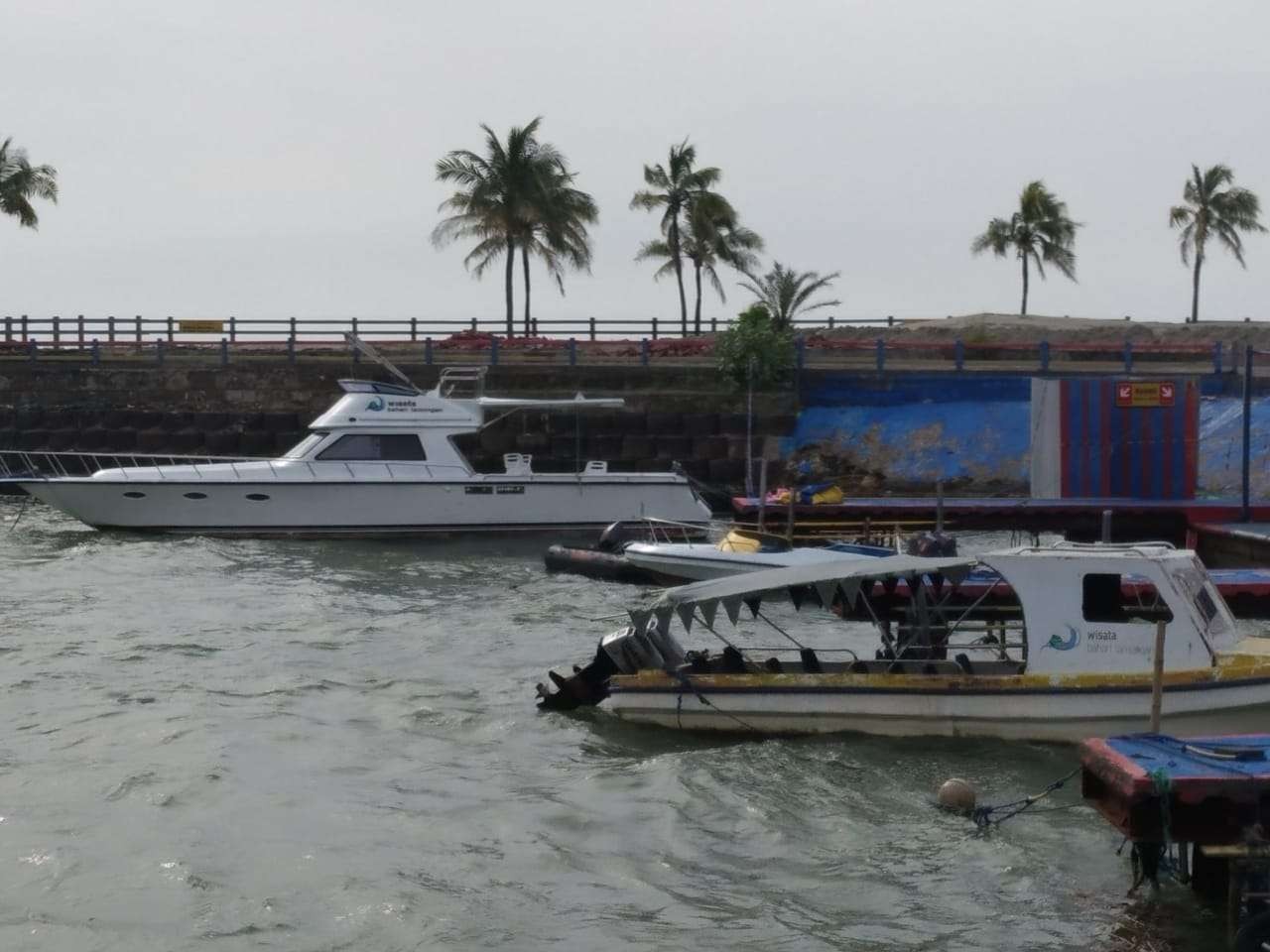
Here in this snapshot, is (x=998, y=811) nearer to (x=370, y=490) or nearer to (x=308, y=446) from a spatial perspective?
(x=370, y=490)

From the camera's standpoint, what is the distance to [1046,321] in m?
51.5

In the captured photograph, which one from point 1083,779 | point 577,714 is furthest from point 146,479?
point 1083,779

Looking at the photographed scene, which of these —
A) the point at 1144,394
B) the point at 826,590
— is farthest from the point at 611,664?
the point at 1144,394

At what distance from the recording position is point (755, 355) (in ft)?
121

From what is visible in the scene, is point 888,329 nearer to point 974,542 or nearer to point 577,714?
point 974,542

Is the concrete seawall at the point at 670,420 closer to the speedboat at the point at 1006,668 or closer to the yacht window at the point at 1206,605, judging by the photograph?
the yacht window at the point at 1206,605

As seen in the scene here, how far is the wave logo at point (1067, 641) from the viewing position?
46.5ft

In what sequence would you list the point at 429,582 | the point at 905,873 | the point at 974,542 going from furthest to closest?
the point at 974,542, the point at 429,582, the point at 905,873

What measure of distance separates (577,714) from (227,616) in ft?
25.5

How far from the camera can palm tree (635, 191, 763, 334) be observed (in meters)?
50.8

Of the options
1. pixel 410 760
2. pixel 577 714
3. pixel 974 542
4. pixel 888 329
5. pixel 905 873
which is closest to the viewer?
pixel 905 873

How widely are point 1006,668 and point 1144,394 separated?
18136 mm

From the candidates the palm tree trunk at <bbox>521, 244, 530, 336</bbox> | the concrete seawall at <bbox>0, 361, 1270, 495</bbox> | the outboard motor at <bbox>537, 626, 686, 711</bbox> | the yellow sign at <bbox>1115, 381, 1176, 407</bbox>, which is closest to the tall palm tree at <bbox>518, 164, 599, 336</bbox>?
the palm tree trunk at <bbox>521, 244, 530, 336</bbox>

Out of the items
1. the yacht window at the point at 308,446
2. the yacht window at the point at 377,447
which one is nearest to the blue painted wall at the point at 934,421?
the yacht window at the point at 377,447
